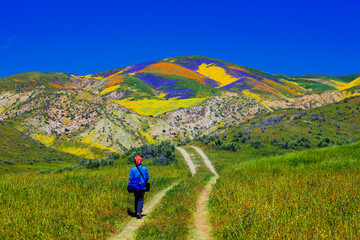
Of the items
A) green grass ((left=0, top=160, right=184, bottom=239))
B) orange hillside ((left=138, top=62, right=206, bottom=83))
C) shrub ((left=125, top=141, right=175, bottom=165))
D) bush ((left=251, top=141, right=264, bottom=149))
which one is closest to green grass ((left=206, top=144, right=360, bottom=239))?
green grass ((left=0, top=160, right=184, bottom=239))

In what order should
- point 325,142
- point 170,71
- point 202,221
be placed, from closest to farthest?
point 202,221
point 325,142
point 170,71

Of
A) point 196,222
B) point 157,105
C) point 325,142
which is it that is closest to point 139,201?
point 196,222

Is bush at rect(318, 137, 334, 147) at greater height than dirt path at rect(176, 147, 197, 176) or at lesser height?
greater

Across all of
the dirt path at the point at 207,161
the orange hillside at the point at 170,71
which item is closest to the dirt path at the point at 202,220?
the dirt path at the point at 207,161

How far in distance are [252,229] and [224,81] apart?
154937 millimetres

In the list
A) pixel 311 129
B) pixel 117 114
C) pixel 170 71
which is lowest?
pixel 311 129

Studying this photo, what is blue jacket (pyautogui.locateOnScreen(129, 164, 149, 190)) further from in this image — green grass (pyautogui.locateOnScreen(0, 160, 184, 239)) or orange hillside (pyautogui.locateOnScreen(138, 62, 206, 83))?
orange hillside (pyautogui.locateOnScreen(138, 62, 206, 83))

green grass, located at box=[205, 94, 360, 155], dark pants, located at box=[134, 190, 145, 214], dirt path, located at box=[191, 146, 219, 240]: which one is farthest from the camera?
green grass, located at box=[205, 94, 360, 155]

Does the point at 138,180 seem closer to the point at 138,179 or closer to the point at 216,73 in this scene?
the point at 138,179

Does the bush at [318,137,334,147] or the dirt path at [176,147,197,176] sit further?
the bush at [318,137,334,147]

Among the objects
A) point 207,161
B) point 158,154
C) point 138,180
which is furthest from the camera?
point 158,154

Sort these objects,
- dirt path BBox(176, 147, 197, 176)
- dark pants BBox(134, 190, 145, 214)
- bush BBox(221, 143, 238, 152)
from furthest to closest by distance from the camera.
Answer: bush BBox(221, 143, 238, 152)
dirt path BBox(176, 147, 197, 176)
dark pants BBox(134, 190, 145, 214)

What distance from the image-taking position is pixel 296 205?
7.49m

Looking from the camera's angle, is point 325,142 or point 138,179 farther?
point 325,142
